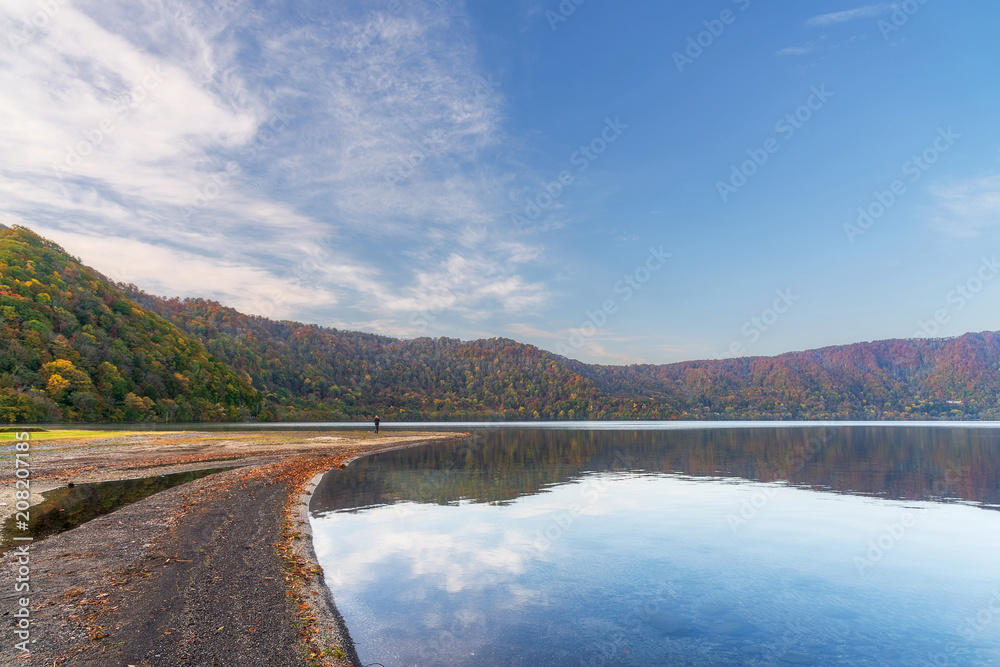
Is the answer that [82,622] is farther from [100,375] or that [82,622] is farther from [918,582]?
[100,375]

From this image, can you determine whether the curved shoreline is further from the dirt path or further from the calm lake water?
the calm lake water

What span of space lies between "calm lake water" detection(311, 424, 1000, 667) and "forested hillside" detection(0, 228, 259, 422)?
96.6 metres

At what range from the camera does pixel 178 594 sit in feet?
35.7

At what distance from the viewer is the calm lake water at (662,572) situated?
1067cm

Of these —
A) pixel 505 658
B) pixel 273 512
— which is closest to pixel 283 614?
pixel 505 658

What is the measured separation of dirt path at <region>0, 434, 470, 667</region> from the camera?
27.8 ft

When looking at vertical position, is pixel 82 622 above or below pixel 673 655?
above

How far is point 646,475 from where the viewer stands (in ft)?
131

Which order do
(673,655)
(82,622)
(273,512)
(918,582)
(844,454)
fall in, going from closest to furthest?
(82,622)
(673,655)
(918,582)
(273,512)
(844,454)

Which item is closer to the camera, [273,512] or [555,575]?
[555,575]

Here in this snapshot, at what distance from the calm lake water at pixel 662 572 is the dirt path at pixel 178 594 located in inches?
45.9

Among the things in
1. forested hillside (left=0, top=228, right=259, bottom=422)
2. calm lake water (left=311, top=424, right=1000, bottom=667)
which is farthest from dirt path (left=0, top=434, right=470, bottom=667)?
forested hillside (left=0, top=228, right=259, bottom=422)

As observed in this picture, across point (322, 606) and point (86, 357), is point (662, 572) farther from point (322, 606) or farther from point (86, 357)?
point (86, 357)

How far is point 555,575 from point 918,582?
1119 centimetres
